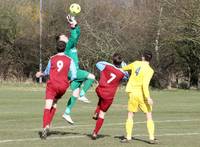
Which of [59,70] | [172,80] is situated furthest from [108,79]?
[172,80]

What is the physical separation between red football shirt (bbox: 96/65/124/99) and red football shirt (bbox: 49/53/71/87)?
36.3 inches

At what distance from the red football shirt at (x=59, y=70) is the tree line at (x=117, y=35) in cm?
3443

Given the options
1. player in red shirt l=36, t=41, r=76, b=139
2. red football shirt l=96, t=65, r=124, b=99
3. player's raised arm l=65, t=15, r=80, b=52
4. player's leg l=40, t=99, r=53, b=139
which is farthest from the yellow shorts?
player's raised arm l=65, t=15, r=80, b=52

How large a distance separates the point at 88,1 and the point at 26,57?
8501 mm

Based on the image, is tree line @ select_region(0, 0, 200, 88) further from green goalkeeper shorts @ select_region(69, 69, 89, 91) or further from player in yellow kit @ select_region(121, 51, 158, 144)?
player in yellow kit @ select_region(121, 51, 158, 144)

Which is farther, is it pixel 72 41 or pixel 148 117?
pixel 72 41

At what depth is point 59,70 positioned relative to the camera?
13.2 metres

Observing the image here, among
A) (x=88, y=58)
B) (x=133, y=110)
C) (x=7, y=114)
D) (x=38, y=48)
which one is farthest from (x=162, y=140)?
(x=38, y=48)

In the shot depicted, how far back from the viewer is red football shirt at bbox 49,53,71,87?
519 inches

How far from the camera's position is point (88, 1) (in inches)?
2281

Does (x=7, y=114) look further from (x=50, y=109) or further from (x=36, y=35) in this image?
(x=36, y=35)

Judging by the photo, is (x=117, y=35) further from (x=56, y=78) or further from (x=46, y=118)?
(x=46, y=118)

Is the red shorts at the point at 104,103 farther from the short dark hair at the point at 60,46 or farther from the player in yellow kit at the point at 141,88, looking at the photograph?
the short dark hair at the point at 60,46

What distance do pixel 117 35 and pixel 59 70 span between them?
4274 centimetres
